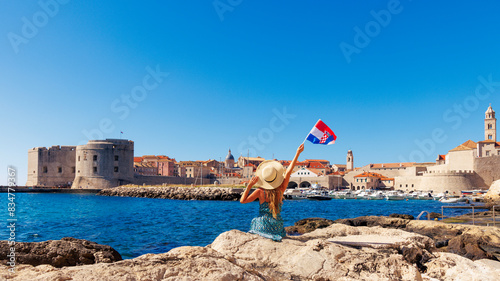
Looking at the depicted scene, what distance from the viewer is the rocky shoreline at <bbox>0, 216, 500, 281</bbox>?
11.7ft

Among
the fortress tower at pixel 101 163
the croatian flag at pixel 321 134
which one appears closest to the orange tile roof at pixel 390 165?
the fortress tower at pixel 101 163

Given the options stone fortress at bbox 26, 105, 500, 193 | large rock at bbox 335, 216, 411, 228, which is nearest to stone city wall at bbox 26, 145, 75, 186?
stone fortress at bbox 26, 105, 500, 193

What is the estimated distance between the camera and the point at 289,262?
513cm

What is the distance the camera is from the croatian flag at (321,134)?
7191 mm

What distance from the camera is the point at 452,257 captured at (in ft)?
18.5

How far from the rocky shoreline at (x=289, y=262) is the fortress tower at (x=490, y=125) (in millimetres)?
77249

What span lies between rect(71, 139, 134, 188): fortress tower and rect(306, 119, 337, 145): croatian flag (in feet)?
183

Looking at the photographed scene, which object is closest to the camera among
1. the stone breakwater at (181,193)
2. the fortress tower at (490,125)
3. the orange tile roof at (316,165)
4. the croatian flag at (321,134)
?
the croatian flag at (321,134)

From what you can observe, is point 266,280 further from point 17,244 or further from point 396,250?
point 17,244

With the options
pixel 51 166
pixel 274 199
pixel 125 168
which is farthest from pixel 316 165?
pixel 274 199

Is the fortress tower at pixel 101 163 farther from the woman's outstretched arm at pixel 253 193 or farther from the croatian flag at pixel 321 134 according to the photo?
the woman's outstretched arm at pixel 253 193

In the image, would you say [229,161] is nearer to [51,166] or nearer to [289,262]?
[51,166]

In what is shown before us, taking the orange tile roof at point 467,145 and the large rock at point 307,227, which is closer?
the large rock at point 307,227

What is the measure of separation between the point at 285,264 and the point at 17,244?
12.4 feet
